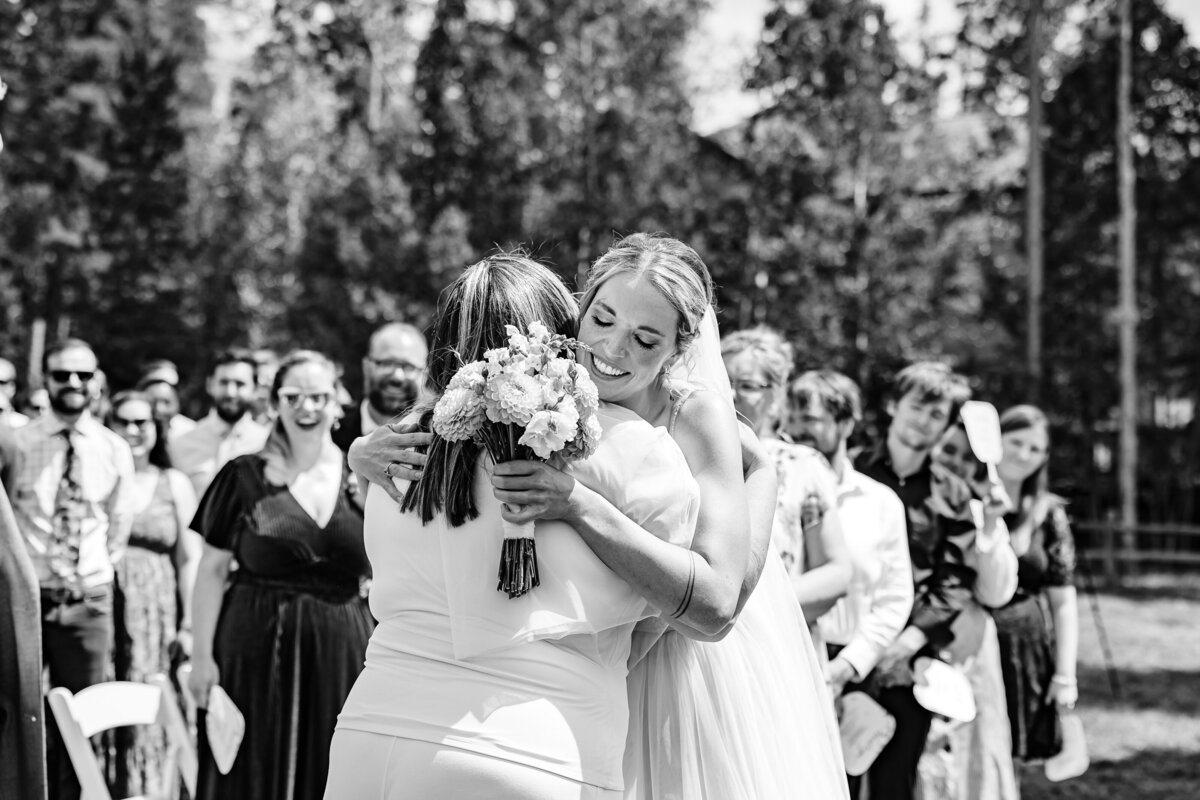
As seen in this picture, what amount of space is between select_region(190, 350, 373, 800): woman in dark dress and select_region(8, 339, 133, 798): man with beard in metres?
1.45

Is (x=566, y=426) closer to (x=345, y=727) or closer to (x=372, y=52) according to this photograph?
(x=345, y=727)

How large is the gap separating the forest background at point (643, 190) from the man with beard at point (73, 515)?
501 inches

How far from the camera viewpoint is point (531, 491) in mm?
2180

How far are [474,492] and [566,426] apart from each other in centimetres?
25

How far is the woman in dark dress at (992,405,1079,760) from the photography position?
18.6 feet

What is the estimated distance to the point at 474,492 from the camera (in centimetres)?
229

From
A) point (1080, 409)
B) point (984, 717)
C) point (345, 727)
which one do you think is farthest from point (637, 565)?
point (1080, 409)

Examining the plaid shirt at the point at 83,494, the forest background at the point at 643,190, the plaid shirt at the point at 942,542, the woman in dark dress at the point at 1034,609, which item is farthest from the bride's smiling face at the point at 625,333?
the forest background at the point at 643,190

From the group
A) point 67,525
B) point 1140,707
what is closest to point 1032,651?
point 1140,707

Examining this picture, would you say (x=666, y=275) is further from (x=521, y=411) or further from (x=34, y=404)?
(x=34, y=404)

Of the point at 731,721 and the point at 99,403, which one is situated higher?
the point at 99,403

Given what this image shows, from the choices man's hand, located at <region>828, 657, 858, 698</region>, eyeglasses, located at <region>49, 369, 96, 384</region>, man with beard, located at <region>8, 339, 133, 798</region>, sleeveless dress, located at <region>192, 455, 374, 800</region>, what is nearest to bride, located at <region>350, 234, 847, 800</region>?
man's hand, located at <region>828, 657, 858, 698</region>

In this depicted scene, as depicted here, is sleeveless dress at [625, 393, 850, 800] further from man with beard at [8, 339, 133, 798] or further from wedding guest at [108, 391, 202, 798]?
wedding guest at [108, 391, 202, 798]

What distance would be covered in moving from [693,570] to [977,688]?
327 cm
